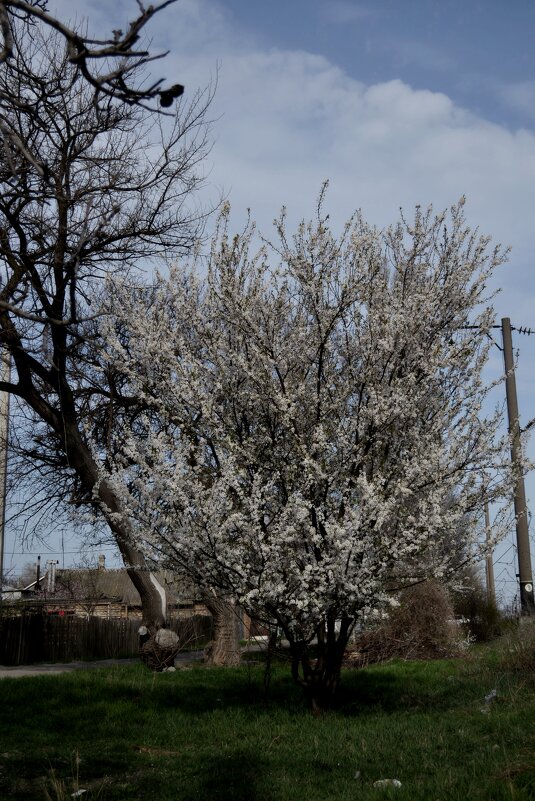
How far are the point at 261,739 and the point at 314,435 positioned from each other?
308 centimetres

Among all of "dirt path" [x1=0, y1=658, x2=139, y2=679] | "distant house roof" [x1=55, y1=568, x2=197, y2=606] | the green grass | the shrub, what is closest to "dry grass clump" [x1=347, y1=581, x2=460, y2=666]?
the shrub

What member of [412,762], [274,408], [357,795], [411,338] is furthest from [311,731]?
[411,338]

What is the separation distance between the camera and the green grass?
5836 mm

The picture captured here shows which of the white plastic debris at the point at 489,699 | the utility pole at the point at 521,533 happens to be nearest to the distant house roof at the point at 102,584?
the utility pole at the point at 521,533

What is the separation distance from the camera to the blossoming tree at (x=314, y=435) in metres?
8.06

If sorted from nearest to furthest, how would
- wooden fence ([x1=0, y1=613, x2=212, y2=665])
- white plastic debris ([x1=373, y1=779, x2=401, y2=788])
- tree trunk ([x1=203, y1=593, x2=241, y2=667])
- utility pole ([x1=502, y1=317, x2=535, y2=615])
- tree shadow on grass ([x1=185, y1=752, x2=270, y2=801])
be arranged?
1. white plastic debris ([x1=373, y1=779, x2=401, y2=788])
2. tree shadow on grass ([x1=185, y1=752, x2=270, y2=801])
3. tree trunk ([x1=203, y1=593, x2=241, y2=667])
4. utility pole ([x1=502, y1=317, x2=535, y2=615])
5. wooden fence ([x1=0, y1=613, x2=212, y2=665])

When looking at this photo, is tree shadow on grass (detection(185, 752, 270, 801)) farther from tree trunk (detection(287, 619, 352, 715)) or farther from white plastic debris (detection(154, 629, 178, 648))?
white plastic debris (detection(154, 629, 178, 648))

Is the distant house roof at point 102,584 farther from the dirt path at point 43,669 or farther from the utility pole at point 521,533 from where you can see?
the utility pole at point 521,533

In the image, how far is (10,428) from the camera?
1608cm

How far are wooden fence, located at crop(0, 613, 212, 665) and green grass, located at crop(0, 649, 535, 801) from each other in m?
8.60

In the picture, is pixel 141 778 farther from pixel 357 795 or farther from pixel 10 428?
pixel 10 428

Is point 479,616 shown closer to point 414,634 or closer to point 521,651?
point 414,634

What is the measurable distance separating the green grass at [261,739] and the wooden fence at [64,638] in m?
8.60

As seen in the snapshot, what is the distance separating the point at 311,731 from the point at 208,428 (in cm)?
341
